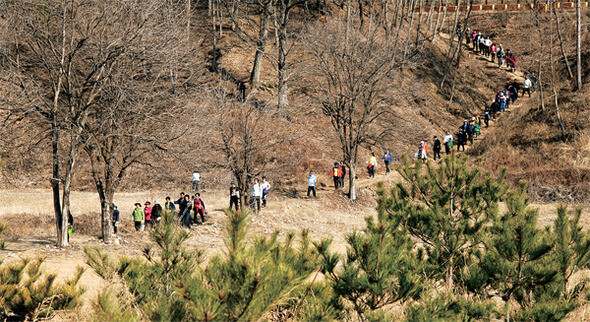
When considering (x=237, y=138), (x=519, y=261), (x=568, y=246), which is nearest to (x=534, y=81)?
(x=237, y=138)

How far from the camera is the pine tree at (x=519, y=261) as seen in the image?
22.5 ft

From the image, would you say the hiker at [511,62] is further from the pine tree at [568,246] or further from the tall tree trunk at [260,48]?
the pine tree at [568,246]

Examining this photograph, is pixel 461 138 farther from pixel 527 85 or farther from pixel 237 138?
pixel 237 138

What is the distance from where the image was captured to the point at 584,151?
3133cm

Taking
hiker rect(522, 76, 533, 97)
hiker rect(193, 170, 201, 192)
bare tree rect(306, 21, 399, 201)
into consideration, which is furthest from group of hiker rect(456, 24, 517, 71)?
hiker rect(193, 170, 201, 192)

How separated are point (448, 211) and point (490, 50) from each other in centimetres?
4880

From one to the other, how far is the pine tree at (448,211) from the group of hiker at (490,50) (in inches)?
1729

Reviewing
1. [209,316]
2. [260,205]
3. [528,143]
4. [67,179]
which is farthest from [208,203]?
[209,316]

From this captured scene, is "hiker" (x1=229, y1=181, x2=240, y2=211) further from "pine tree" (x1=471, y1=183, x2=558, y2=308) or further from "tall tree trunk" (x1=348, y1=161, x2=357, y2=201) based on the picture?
"pine tree" (x1=471, y1=183, x2=558, y2=308)

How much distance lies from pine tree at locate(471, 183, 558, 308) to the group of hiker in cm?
4548

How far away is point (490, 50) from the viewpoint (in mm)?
53438

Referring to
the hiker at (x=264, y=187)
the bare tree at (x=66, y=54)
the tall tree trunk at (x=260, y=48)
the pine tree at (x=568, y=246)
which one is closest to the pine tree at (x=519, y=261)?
the pine tree at (x=568, y=246)

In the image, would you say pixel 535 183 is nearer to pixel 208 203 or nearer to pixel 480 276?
pixel 208 203

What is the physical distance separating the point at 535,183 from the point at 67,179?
22.9 meters
